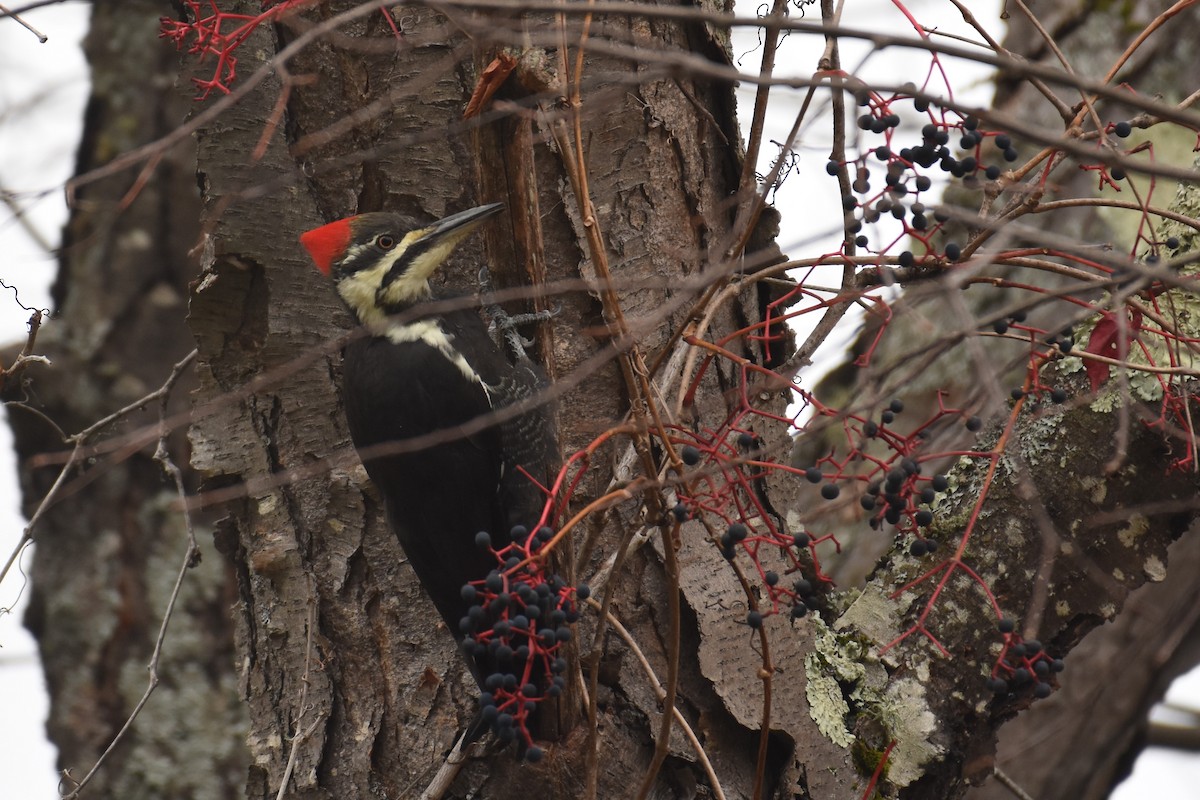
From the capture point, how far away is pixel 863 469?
196 inches

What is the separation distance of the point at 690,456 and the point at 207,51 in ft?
5.03

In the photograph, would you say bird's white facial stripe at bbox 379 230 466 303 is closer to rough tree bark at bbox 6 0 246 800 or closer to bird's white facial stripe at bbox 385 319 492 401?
bird's white facial stripe at bbox 385 319 492 401

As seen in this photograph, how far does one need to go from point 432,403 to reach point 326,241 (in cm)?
58

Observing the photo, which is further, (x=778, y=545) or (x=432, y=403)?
(x=432, y=403)

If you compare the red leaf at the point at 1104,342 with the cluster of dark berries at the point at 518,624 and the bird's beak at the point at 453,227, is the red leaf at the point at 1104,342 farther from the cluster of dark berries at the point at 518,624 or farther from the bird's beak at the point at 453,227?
the bird's beak at the point at 453,227

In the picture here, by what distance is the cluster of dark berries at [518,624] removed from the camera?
6.70ft

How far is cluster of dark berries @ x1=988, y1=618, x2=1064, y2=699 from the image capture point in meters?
2.30

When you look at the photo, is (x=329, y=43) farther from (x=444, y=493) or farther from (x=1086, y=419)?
(x=1086, y=419)

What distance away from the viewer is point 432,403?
3283mm

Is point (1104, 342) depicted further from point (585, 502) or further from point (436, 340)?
point (436, 340)

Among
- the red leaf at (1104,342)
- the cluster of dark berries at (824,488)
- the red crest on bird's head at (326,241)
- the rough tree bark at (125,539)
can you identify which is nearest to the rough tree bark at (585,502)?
the red crest on bird's head at (326,241)

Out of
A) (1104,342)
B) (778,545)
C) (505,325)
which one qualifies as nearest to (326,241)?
(505,325)

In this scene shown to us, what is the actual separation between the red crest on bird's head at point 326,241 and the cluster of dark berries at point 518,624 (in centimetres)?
107

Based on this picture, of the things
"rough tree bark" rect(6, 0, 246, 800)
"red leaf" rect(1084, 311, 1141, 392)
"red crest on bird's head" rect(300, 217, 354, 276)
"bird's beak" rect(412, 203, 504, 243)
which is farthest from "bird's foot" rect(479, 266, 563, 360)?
"rough tree bark" rect(6, 0, 246, 800)
